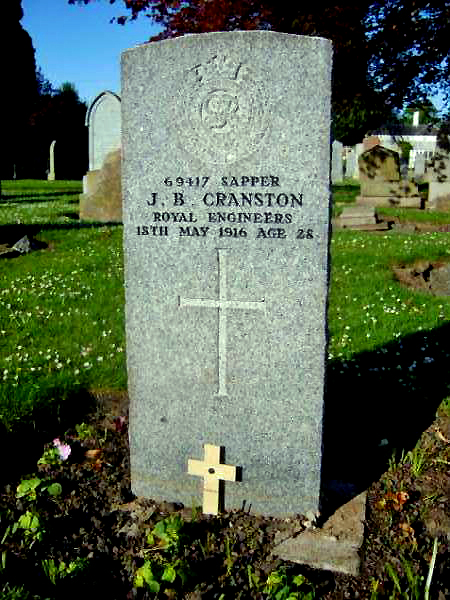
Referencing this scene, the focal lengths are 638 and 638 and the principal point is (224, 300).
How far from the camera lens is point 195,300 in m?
3.29

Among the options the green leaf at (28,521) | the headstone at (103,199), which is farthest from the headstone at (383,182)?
the green leaf at (28,521)

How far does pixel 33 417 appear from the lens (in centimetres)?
424

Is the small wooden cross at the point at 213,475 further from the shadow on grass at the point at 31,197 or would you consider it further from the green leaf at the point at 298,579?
the shadow on grass at the point at 31,197

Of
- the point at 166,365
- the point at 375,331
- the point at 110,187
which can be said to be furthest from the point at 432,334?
the point at 110,187

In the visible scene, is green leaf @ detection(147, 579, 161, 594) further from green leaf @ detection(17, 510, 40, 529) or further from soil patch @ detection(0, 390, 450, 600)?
green leaf @ detection(17, 510, 40, 529)

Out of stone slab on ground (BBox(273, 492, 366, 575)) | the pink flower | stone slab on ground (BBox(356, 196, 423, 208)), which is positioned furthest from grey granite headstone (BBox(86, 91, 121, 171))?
stone slab on ground (BBox(273, 492, 366, 575))

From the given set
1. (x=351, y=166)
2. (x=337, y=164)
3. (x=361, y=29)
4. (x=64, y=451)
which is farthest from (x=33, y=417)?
(x=351, y=166)

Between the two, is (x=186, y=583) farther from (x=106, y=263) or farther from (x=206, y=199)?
(x=106, y=263)

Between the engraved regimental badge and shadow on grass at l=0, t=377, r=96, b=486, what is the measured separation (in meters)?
2.14

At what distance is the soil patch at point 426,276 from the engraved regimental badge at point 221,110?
17.3 ft

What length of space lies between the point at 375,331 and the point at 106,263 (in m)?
4.61

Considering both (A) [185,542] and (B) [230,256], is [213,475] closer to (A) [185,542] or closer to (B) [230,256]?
(A) [185,542]

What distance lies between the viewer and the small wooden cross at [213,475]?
337 cm

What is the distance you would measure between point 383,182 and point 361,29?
4.03 meters
